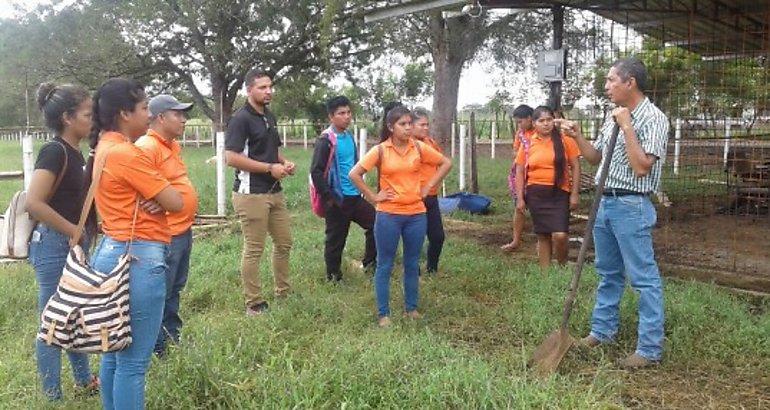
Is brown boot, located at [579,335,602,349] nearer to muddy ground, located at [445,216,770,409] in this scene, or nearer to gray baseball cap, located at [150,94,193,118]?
muddy ground, located at [445,216,770,409]

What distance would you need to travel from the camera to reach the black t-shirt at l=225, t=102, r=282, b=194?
4.46m

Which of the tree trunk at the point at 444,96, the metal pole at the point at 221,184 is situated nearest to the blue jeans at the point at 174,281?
the metal pole at the point at 221,184

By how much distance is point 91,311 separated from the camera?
2.40 metres

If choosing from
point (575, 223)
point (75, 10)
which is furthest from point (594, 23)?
point (75, 10)

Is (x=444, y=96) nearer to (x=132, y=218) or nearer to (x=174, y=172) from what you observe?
(x=174, y=172)

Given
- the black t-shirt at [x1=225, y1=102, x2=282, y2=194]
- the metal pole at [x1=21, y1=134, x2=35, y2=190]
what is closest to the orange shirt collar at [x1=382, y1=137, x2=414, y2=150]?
the black t-shirt at [x1=225, y1=102, x2=282, y2=194]

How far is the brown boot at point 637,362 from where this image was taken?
11.7ft

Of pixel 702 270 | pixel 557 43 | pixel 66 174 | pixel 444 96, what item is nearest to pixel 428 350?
pixel 66 174

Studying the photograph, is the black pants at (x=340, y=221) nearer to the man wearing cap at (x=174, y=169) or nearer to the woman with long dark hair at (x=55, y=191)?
the man wearing cap at (x=174, y=169)

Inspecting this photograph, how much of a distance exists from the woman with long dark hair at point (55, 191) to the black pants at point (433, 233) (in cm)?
308

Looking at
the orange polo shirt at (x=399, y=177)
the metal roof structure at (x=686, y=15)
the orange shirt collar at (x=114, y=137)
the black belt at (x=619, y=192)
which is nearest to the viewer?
the orange shirt collar at (x=114, y=137)

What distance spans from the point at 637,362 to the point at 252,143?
107 inches

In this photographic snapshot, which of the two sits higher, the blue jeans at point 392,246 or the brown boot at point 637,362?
the blue jeans at point 392,246

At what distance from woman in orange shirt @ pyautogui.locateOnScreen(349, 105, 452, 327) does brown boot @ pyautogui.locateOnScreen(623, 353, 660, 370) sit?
1.40m
